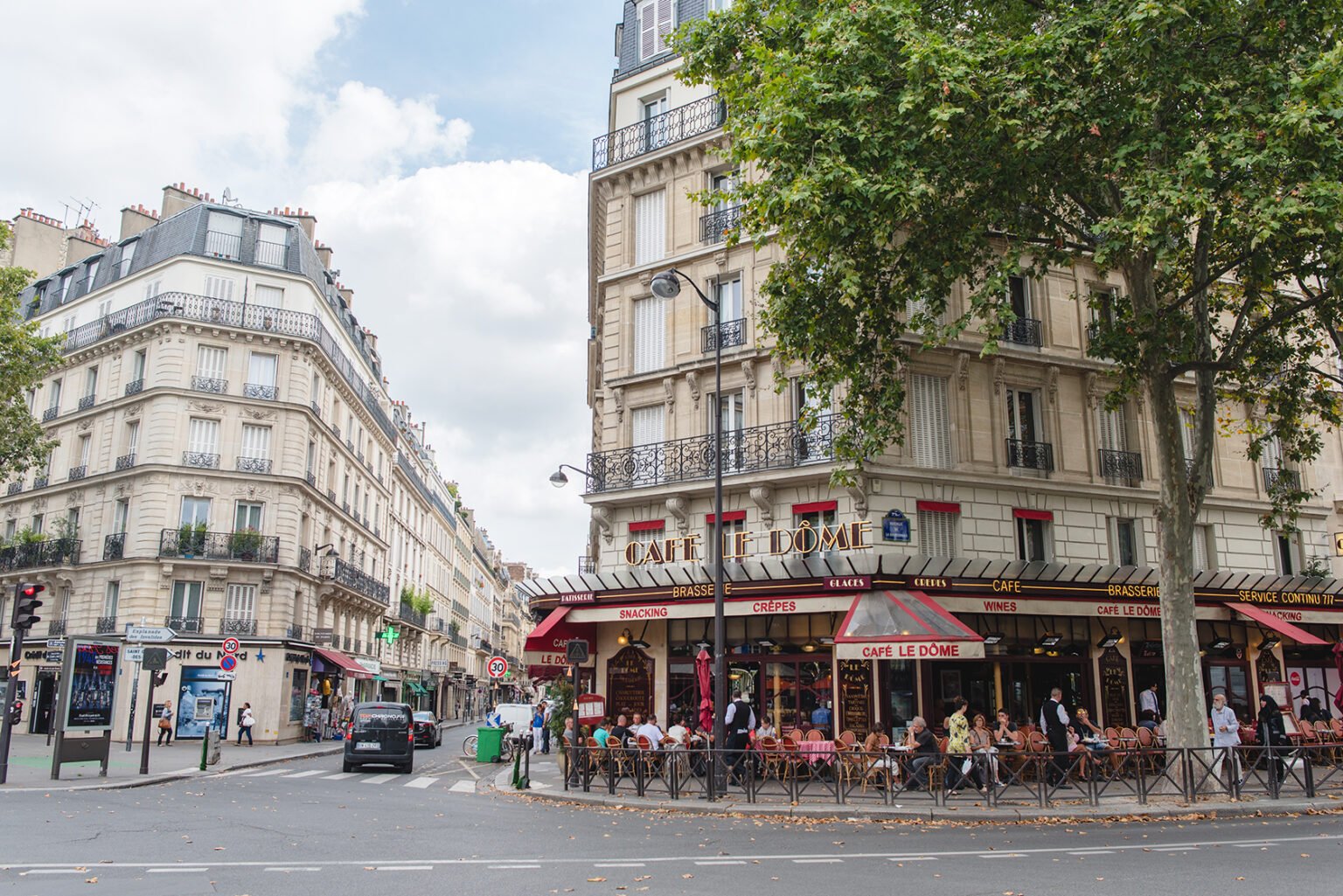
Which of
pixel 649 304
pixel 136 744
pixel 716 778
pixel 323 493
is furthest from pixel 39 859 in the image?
pixel 323 493

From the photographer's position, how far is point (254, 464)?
36.2 meters

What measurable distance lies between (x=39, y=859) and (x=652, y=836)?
5.88 meters

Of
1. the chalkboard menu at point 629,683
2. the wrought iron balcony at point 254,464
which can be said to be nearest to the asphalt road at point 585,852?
the chalkboard menu at point 629,683

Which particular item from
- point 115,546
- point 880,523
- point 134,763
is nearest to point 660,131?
point 880,523

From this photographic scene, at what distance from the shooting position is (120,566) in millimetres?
34531

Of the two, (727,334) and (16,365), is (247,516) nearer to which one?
(16,365)

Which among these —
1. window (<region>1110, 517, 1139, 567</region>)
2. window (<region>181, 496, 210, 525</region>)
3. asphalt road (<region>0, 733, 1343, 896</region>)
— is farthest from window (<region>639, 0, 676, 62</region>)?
window (<region>181, 496, 210, 525</region>)

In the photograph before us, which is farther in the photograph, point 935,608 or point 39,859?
point 935,608

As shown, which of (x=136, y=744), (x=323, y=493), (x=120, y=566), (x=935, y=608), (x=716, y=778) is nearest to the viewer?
(x=716, y=778)

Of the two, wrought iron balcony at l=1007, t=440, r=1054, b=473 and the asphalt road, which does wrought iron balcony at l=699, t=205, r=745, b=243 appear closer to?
wrought iron balcony at l=1007, t=440, r=1054, b=473

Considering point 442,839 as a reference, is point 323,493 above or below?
above

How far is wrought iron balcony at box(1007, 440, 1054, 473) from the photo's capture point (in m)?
21.5

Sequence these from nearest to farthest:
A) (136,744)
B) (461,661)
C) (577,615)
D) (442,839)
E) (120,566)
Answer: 1. (442,839)
2. (577,615)
3. (136,744)
4. (120,566)
5. (461,661)

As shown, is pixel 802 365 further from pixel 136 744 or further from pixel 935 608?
pixel 136 744
